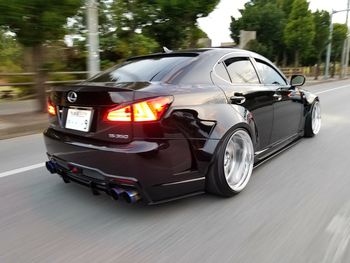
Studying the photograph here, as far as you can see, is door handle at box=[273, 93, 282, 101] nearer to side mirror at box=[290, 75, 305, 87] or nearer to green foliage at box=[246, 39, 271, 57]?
side mirror at box=[290, 75, 305, 87]

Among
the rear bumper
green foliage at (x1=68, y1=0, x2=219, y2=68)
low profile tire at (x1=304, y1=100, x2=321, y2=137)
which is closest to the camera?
the rear bumper

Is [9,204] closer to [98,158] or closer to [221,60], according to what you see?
[98,158]

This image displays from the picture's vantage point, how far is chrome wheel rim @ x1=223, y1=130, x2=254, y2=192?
12.3 ft

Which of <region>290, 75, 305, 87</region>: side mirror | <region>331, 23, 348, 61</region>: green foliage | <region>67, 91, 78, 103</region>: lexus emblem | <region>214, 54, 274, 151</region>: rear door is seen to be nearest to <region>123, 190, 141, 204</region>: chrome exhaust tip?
<region>67, 91, 78, 103</region>: lexus emblem

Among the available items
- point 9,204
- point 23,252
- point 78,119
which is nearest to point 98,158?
point 78,119

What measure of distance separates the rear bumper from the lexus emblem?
33 cm

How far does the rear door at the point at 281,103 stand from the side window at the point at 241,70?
0.68 feet

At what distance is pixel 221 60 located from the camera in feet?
12.9

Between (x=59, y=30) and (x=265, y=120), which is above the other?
(x=59, y=30)

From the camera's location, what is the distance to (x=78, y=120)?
10.8 ft

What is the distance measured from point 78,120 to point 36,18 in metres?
4.81

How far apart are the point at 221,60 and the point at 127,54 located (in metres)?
10.6

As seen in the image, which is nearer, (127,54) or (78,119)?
(78,119)

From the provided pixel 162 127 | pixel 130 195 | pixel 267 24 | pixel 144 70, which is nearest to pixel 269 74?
pixel 144 70
